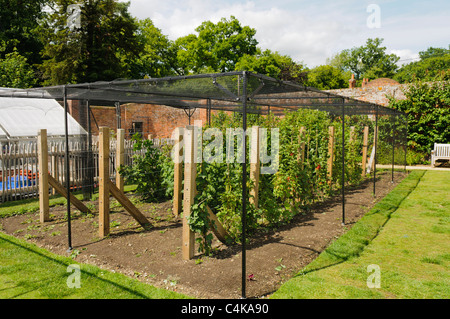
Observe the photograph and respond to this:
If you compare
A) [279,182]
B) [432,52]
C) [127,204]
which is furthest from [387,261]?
[432,52]

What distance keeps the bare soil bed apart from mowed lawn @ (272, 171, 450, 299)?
25 cm

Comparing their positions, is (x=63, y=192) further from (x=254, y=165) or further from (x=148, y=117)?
(x=148, y=117)

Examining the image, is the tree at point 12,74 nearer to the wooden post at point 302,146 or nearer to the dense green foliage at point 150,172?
the dense green foliage at point 150,172

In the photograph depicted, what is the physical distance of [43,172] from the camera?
6027mm

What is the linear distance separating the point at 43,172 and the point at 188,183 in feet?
10.6

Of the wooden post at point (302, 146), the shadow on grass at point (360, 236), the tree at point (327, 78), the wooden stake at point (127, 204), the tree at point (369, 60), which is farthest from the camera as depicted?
the tree at point (369, 60)

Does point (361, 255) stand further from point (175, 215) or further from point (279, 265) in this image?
point (175, 215)

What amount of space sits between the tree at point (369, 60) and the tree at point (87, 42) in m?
37.6

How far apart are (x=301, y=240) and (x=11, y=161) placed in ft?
23.4

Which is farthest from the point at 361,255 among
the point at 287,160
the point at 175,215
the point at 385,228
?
the point at 175,215

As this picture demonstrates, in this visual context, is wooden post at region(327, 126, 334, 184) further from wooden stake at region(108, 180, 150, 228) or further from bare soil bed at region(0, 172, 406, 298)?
wooden stake at region(108, 180, 150, 228)

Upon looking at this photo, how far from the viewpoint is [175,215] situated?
20.8ft

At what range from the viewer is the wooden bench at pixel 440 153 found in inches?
550

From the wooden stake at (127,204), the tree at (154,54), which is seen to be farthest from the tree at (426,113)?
the tree at (154,54)
